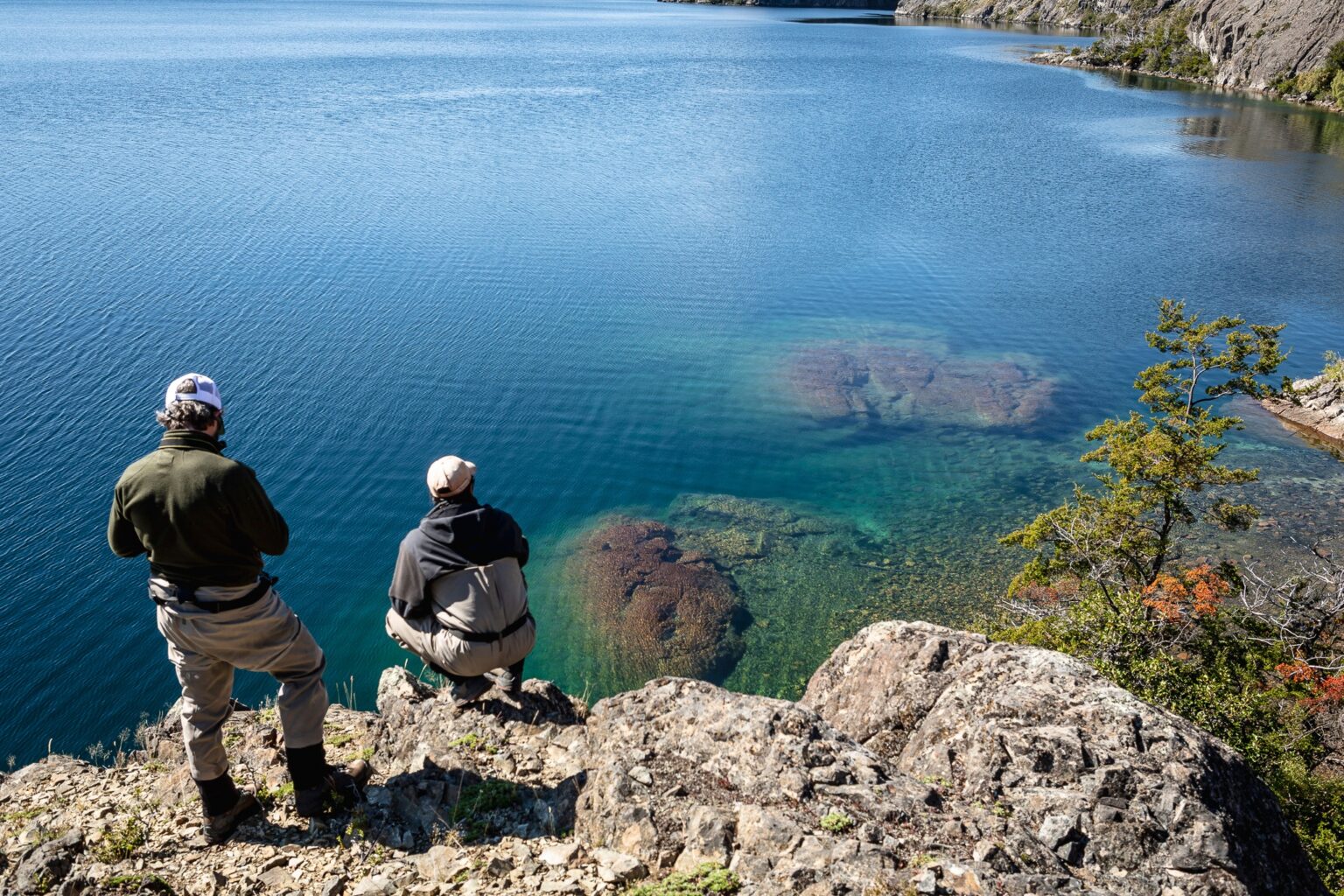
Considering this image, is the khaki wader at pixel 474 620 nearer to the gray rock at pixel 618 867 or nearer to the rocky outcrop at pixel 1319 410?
the gray rock at pixel 618 867

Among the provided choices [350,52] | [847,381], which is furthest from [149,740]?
[350,52]

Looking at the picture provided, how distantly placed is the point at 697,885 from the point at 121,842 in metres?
4.18

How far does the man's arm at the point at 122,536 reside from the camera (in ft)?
19.1

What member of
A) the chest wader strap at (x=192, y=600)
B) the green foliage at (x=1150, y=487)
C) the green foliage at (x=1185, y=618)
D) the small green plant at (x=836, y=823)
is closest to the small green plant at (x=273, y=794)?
the chest wader strap at (x=192, y=600)

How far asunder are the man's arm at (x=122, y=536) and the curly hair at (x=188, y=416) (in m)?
0.62

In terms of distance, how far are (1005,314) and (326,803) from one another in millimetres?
33647

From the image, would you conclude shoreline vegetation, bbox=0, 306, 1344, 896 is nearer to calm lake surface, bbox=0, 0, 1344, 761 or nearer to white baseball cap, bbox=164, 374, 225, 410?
white baseball cap, bbox=164, 374, 225, 410

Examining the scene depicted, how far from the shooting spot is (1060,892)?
532 cm

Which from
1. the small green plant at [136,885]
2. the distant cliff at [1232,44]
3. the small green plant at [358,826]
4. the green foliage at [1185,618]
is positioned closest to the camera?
the small green plant at [136,885]

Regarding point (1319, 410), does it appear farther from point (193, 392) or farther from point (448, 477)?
point (193, 392)

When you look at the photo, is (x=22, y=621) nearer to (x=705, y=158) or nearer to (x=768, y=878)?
(x=768, y=878)

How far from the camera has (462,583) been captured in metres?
7.00

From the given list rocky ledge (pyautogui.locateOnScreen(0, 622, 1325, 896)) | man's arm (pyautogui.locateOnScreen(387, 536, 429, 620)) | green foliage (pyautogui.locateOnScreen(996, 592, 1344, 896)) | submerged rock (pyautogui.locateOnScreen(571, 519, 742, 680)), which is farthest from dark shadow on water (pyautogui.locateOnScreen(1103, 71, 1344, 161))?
man's arm (pyautogui.locateOnScreen(387, 536, 429, 620))

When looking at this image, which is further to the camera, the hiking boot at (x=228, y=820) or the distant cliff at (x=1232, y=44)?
the distant cliff at (x=1232, y=44)
